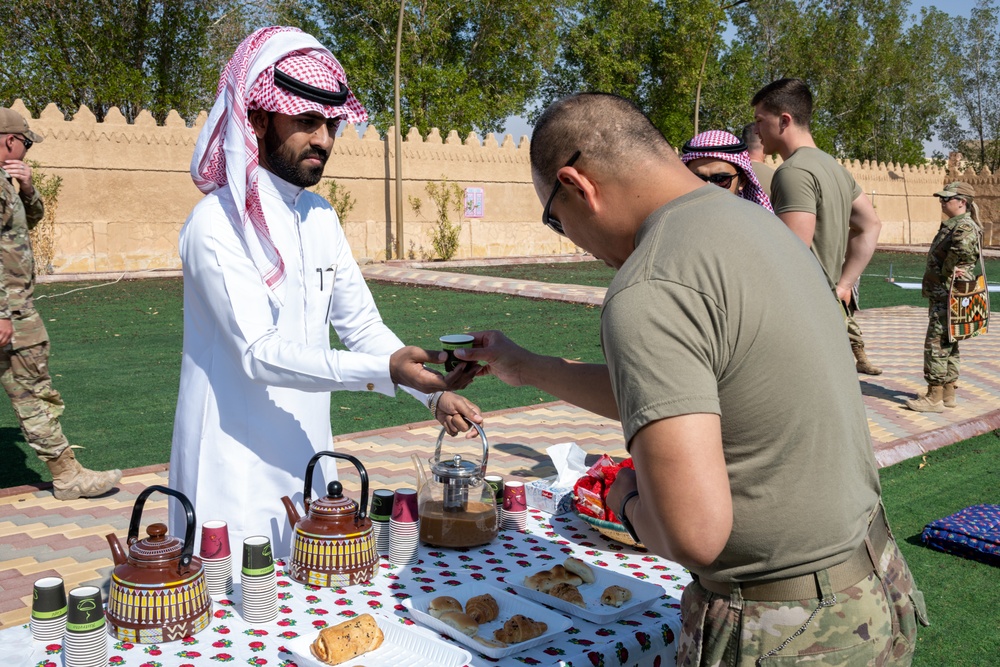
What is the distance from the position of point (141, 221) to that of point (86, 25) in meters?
11.5

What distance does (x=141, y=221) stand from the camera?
18.3m

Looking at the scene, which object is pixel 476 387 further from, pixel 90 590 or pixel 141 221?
pixel 141 221

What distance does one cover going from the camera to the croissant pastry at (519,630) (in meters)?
1.93

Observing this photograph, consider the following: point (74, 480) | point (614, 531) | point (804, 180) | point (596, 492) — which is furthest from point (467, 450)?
point (614, 531)

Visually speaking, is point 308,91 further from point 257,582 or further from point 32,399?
point 32,399

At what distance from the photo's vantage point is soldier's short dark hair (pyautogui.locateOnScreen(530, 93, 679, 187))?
61.9 inches

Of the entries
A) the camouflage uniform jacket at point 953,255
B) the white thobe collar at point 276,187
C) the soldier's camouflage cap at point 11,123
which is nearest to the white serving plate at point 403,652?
the white thobe collar at point 276,187

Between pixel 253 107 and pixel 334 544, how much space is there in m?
1.27

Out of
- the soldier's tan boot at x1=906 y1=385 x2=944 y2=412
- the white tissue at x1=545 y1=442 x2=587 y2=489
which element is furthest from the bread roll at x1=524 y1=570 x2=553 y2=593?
the soldier's tan boot at x1=906 y1=385 x2=944 y2=412

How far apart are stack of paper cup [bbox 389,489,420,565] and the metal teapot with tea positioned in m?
0.11

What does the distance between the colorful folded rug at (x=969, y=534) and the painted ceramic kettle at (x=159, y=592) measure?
3.70m

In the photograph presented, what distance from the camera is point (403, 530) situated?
94.1 inches

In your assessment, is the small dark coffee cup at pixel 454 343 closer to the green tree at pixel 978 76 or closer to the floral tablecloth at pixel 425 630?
the floral tablecloth at pixel 425 630

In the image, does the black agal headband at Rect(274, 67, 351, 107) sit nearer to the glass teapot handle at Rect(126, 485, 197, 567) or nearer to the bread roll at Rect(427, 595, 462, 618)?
the glass teapot handle at Rect(126, 485, 197, 567)
